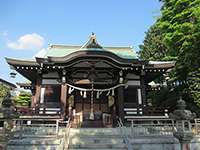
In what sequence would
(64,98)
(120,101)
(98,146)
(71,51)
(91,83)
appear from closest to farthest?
1. (98,146)
2. (64,98)
3. (120,101)
4. (91,83)
5. (71,51)

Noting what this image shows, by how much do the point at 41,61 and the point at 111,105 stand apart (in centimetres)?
633

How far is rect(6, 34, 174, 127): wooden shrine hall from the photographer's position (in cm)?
1616

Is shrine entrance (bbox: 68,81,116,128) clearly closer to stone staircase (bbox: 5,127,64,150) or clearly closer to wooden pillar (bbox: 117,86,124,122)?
wooden pillar (bbox: 117,86,124,122)

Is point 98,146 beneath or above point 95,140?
beneath

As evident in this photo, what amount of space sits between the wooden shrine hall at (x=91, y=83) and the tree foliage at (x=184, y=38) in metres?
3.53

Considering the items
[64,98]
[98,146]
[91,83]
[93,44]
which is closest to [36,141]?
[98,146]

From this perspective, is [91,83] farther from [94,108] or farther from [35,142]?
[35,142]

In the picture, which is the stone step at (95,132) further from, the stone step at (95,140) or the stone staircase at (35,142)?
the stone staircase at (35,142)

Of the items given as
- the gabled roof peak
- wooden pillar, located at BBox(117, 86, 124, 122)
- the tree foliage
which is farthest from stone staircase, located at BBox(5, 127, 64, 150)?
the tree foliage

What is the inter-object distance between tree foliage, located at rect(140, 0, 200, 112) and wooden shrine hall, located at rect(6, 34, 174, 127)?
11.6 feet

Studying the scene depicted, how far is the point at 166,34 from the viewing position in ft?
71.1

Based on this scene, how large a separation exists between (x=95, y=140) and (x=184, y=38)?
40.3ft

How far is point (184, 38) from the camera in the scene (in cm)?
1916

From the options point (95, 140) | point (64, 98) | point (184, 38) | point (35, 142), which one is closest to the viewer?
point (35, 142)
